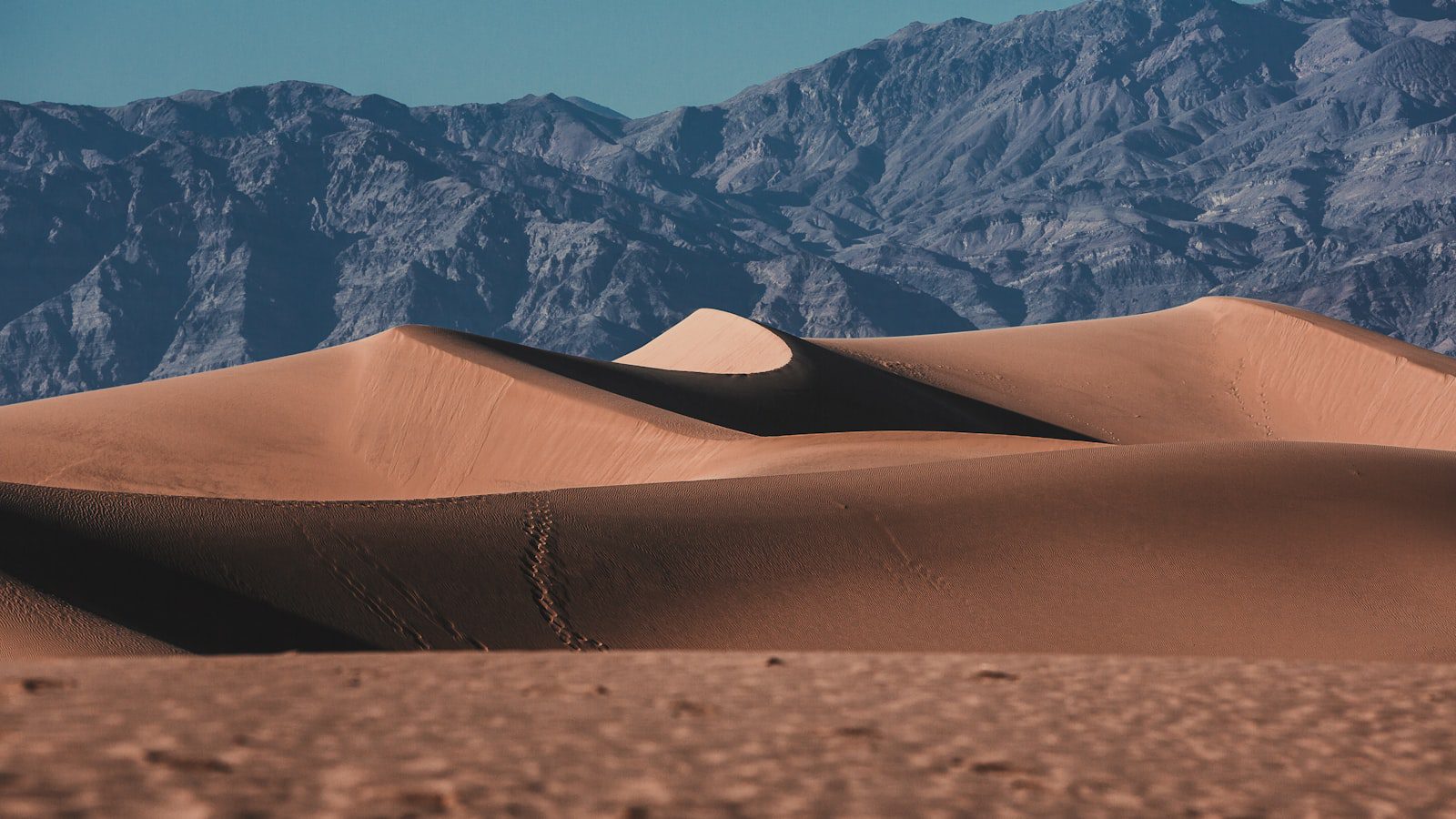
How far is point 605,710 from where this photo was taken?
634 centimetres

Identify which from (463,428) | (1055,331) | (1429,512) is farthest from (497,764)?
(1055,331)

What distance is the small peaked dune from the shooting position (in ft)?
131

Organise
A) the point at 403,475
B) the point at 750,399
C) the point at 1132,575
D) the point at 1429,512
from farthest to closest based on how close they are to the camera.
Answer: the point at 750,399, the point at 403,475, the point at 1429,512, the point at 1132,575

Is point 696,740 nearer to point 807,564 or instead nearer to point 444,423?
point 807,564

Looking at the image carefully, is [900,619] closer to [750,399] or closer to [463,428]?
[463,428]

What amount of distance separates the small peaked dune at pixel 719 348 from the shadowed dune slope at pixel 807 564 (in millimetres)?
21823

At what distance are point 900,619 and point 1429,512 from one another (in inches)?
271

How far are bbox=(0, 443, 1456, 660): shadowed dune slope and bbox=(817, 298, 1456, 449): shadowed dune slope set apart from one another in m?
23.2

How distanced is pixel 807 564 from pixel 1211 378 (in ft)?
111

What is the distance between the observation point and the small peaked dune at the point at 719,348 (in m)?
40.0

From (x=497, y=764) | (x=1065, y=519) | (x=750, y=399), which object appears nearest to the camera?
(x=497, y=764)

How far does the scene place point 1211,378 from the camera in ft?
147

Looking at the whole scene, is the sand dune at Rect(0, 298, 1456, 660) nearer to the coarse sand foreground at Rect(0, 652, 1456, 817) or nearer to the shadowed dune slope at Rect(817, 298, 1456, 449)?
the coarse sand foreground at Rect(0, 652, 1456, 817)

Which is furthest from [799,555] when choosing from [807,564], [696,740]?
[696,740]
